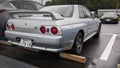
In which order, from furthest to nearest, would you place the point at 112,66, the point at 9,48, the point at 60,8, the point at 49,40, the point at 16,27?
the point at 9,48 → the point at 60,8 → the point at 16,27 → the point at 112,66 → the point at 49,40

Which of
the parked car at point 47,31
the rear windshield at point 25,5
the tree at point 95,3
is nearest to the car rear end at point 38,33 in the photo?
the parked car at point 47,31

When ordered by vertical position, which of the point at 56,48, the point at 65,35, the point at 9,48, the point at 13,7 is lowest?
the point at 9,48

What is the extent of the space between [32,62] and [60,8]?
6.12ft

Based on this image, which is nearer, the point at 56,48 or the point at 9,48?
the point at 56,48

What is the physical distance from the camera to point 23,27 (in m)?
4.41

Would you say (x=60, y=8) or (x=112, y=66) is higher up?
(x=60, y=8)

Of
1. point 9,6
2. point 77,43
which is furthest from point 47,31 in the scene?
point 9,6

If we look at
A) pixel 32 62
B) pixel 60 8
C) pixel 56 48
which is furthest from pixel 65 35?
pixel 60 8

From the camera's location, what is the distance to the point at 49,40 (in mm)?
3979

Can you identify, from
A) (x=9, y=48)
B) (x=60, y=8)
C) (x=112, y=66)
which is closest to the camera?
(x=112, y=66)

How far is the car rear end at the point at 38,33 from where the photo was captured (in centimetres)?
398

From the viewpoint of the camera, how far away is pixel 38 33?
13.7 feet

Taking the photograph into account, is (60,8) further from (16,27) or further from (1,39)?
(1,39)

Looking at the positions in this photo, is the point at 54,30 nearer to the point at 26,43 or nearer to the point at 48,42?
the point at 48,42
